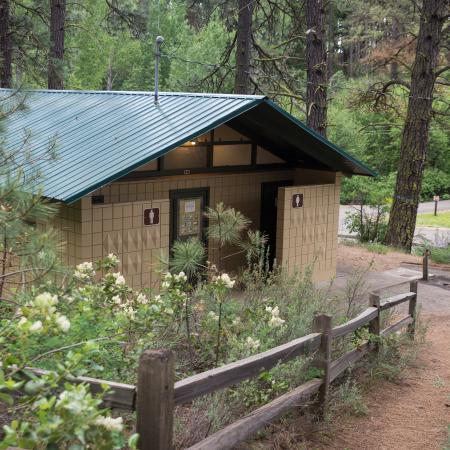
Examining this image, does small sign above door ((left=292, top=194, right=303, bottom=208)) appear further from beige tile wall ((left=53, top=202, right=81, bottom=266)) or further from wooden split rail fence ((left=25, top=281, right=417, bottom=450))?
wooden split rail fence ((left=25, top=281, right=417, bottom=450))

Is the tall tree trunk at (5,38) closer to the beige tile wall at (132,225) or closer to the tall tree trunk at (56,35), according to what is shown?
the tall tree trunk at (56,35)

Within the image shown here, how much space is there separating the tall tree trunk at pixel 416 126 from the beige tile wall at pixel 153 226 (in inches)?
261

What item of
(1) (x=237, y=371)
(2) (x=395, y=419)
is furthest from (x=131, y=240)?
(1) (x=237, y=371)

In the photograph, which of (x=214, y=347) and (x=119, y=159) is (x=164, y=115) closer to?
(x=119, y=159)

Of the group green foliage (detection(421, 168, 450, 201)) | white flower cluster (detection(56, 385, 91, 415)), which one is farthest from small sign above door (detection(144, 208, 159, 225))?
green foliage (detection(421, 168, 450, 201))

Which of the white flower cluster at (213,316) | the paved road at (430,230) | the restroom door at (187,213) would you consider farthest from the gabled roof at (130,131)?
the paved road at (430,230)

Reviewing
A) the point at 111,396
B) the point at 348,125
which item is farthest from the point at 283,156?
the point at 348,125

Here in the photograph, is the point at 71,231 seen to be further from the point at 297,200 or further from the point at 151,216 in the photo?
the point at 297,200

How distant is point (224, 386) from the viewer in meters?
4.93

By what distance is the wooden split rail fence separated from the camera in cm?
398

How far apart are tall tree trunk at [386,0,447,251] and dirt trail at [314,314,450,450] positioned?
36.4ft

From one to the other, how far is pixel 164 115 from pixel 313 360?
6.36 m

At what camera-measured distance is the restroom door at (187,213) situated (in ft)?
41.5

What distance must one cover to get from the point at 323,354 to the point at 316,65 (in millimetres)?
13599
